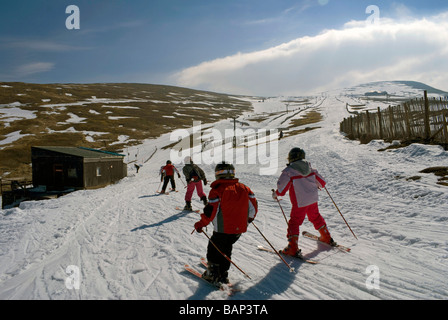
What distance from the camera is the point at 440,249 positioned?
4.43 m

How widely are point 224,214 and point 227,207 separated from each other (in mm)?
112

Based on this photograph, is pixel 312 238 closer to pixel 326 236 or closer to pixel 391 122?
pixel 326 236

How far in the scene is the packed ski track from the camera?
3.61 m

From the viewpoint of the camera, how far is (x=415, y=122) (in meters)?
13.6

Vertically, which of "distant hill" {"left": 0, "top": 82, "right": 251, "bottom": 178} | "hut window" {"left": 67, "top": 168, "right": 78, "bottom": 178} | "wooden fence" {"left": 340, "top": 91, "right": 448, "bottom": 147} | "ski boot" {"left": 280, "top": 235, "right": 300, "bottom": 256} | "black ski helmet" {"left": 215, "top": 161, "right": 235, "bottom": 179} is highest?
"distant hill" {"left": 0, "top": 82, "right": 251, "bottom": 178}

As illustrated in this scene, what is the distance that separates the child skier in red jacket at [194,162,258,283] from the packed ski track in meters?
0.35

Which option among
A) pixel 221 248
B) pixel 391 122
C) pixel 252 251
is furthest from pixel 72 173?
pixel 391 122

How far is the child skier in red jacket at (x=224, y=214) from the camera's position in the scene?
355cm

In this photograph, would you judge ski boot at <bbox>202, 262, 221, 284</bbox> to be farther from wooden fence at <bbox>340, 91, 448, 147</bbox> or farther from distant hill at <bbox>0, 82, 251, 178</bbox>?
distant hill at <bbox>0, 82, 251, 178</bbox>

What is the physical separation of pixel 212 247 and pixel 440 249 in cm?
406

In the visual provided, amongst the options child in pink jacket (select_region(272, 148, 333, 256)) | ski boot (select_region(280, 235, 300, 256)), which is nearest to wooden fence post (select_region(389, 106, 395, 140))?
child in pink jacket (select_region(272, 148, 333, 256))

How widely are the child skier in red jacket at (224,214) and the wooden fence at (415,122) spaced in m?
12.3
